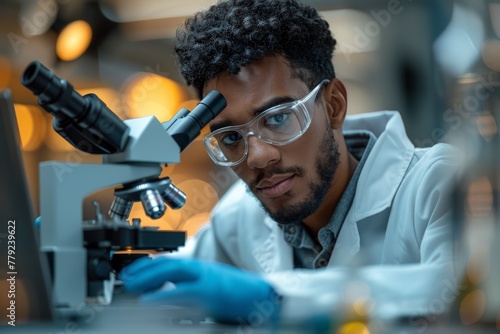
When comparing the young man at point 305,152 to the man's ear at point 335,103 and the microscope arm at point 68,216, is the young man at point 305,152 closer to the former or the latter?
the man's ear at point 335,103

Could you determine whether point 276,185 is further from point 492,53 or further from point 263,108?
point 492,53

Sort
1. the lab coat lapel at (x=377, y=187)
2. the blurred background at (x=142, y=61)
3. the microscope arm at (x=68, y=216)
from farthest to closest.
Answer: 1. the blurred background at (x=142, y=61)
2. the lab coat lapel at (x=377, y=187)
3. the microscope arm at (x=68, y=216)

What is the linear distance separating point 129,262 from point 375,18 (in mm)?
2329

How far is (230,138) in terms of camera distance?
213 centimetres

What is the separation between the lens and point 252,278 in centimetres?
117

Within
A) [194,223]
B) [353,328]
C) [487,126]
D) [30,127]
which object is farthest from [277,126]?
[30,127]

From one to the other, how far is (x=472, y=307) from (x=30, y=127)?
11.3 ft

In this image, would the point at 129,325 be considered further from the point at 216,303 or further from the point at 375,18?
the point at 375,18

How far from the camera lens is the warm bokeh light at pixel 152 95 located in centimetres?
390

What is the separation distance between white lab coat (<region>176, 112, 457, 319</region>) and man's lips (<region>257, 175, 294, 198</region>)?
0.27m

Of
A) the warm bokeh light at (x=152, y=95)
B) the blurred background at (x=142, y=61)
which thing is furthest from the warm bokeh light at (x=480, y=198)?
the warm bokeh light at (x=152, y=95)

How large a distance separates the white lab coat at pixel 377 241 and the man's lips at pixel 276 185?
268mm

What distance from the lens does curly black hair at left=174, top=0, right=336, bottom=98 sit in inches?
84.1

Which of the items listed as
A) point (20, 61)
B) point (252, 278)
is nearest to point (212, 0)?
point (252, 278)
